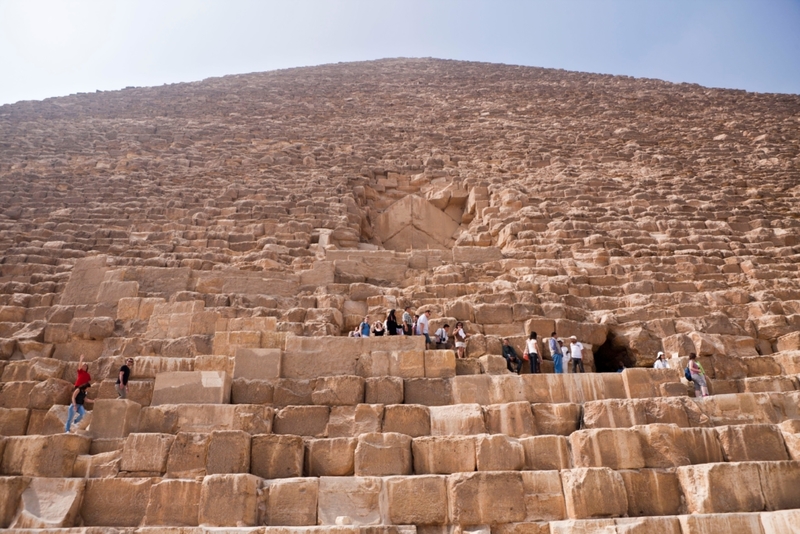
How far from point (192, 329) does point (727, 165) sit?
11.8 meters

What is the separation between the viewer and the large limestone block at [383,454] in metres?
4.67

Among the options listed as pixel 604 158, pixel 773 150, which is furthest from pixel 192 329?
pixel 773 150

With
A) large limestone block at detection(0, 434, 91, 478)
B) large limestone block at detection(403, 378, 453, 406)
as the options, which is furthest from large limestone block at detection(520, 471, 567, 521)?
large limestone block at detection(0, 434, 91, 478)

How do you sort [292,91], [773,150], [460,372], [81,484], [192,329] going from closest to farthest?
[81,484], [460,372], [192,329], [773,150], [292,91]

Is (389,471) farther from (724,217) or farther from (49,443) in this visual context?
(724,217)

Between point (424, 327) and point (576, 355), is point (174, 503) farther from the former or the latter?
point (576, 355)

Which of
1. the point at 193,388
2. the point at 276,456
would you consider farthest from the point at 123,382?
the point at 276,456

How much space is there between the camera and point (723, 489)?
4320mm

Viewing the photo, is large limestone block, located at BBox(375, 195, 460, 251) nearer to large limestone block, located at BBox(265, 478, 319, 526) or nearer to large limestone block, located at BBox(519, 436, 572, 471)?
large limestone block, located at BBox(519, 436, 572, 471)

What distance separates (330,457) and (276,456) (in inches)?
16.7

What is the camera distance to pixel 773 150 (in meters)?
14.2

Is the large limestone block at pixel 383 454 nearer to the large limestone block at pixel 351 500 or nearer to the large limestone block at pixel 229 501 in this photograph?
the large limestone block at pixel 351 500

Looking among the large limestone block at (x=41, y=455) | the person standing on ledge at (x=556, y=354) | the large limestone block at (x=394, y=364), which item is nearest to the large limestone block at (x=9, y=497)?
the large limestone block at (x=41, y=455)

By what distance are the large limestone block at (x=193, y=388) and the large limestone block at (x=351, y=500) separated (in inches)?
56.9
